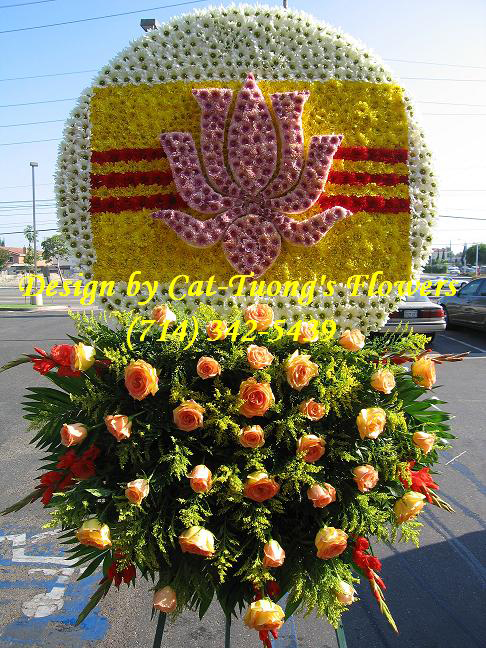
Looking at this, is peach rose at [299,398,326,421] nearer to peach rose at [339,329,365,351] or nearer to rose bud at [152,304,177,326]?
peach rose at [339,329,365,351]

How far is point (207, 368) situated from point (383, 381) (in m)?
0.52

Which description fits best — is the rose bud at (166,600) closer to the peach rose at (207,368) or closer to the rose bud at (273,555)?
the rose bud at (273,555)

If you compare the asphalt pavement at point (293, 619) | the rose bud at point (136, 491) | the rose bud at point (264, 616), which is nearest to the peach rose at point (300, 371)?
the rose bud at point (136, 491)

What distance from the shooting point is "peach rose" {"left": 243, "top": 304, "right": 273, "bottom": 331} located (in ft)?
5.96

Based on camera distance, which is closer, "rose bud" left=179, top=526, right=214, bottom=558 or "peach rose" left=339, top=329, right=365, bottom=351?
"rose bud" left=179, top=526, right=214, bottom=558

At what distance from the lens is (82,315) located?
1.97 metres

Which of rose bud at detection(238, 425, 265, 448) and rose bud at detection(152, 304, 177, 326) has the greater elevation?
rose bud at detection(152, 304, 177, 326)

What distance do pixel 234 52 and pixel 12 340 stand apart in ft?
41.4

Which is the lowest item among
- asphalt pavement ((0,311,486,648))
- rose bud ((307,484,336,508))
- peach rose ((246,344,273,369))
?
asphalt pavement ((0,311,486,648))

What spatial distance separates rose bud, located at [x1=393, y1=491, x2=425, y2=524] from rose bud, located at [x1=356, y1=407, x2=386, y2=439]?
27 centimetres

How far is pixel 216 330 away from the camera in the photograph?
5.87 feet

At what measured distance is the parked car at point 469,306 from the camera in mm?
12789

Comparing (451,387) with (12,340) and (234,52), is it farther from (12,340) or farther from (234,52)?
(12,340)

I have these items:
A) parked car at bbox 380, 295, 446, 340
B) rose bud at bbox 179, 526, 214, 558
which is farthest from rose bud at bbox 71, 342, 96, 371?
parked car at bbox 380, 295, 446, 340
